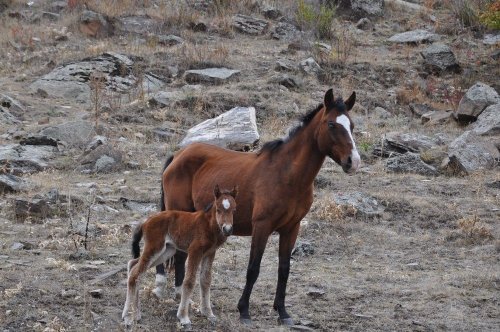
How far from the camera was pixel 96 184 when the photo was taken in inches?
549

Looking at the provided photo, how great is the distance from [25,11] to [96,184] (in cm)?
1226

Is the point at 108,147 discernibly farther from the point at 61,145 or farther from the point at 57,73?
the point at 57,73

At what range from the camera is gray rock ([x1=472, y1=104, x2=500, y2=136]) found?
57.3 ft

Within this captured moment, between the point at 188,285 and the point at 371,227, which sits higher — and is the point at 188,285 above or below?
above

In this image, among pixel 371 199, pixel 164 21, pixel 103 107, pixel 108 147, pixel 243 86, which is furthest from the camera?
pixel 164 21

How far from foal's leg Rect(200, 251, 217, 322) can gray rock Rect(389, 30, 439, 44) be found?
54.7 ft

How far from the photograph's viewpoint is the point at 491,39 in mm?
24344

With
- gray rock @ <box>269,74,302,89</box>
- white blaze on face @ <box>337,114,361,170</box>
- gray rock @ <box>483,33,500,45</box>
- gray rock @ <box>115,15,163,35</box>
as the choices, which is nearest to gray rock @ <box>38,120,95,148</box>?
gray rock @ <box>269,74,302,89</box>

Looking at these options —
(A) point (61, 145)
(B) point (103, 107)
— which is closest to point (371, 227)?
(A) point (61, 145)

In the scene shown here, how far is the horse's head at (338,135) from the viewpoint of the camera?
8.40 meters

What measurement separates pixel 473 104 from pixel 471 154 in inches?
123

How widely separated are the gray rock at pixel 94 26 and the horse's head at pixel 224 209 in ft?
50.1

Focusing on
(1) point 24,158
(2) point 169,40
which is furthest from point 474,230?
(2) point 169,40

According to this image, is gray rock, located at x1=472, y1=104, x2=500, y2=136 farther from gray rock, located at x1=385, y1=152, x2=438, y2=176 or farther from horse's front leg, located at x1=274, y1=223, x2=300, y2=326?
horse's front leg, located at x1=274, y1=223, x2=300, y2=326
